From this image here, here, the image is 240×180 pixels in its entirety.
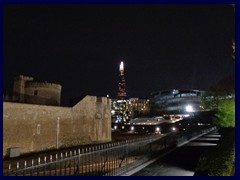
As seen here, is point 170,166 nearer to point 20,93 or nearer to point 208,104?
point 20,93

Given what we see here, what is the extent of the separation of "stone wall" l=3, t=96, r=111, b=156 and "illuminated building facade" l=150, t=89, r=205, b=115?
311 feet

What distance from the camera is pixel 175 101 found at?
135 m

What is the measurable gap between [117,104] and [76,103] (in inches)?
5032

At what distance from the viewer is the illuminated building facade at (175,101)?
12682 cm

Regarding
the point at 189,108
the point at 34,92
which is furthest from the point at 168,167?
the point at 189,108

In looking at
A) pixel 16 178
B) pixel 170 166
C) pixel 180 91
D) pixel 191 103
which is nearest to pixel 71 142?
pixel 170 166

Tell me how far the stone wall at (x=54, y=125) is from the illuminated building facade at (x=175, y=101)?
311 ft

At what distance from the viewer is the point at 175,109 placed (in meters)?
131

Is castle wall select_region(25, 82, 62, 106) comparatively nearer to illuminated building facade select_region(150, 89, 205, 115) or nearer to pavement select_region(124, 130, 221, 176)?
pavement select_region(124, 130, 221, 176)

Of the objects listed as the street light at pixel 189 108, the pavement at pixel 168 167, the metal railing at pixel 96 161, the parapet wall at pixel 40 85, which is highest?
the parapet wall at pixel 40 85

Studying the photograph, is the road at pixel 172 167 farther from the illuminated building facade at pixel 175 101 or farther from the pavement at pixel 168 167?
the illuminated building facade at pixel 175 101

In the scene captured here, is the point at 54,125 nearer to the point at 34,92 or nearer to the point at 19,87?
the point at 34,92

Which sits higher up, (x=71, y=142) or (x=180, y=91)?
(x=180, y=91)

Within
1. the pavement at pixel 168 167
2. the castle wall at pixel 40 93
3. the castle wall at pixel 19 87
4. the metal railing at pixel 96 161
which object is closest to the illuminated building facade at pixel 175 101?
the castle wall at pixel 40 93
